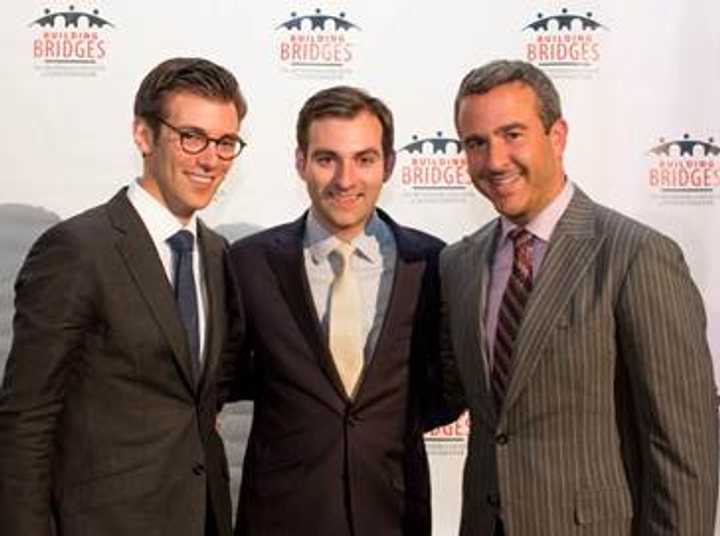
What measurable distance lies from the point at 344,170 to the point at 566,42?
4.26 ft

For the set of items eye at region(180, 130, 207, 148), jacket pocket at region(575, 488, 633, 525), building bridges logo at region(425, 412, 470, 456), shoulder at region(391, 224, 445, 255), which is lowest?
building bridges logo at region(425, 412, 470, 456)

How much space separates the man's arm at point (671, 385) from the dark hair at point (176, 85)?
1.02 meters

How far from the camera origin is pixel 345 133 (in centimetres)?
220

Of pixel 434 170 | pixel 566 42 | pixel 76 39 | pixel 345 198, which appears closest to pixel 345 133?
pixel 345 198

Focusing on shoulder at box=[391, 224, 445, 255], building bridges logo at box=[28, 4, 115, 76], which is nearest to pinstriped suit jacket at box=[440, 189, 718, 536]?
shoulder at box=[391, 224, 445, 255]

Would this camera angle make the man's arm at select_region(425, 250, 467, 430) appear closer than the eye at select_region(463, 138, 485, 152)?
No

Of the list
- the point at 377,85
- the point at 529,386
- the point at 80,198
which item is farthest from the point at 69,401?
the point at 377,85

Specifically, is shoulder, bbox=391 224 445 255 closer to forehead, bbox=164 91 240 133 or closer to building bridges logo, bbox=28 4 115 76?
forehead, bbox=164 91 240 133

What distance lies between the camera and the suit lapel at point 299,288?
211cm

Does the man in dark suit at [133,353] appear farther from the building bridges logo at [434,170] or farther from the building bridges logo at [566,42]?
the building bridges logo at [566,42]

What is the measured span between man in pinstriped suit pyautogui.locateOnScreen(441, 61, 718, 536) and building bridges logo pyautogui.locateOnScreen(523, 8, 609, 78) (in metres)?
1.16

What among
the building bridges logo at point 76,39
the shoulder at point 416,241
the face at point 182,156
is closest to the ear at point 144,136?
the face at point 182,156

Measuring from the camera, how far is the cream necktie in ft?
7.03

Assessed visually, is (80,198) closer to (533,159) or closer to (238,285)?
(238,285)
